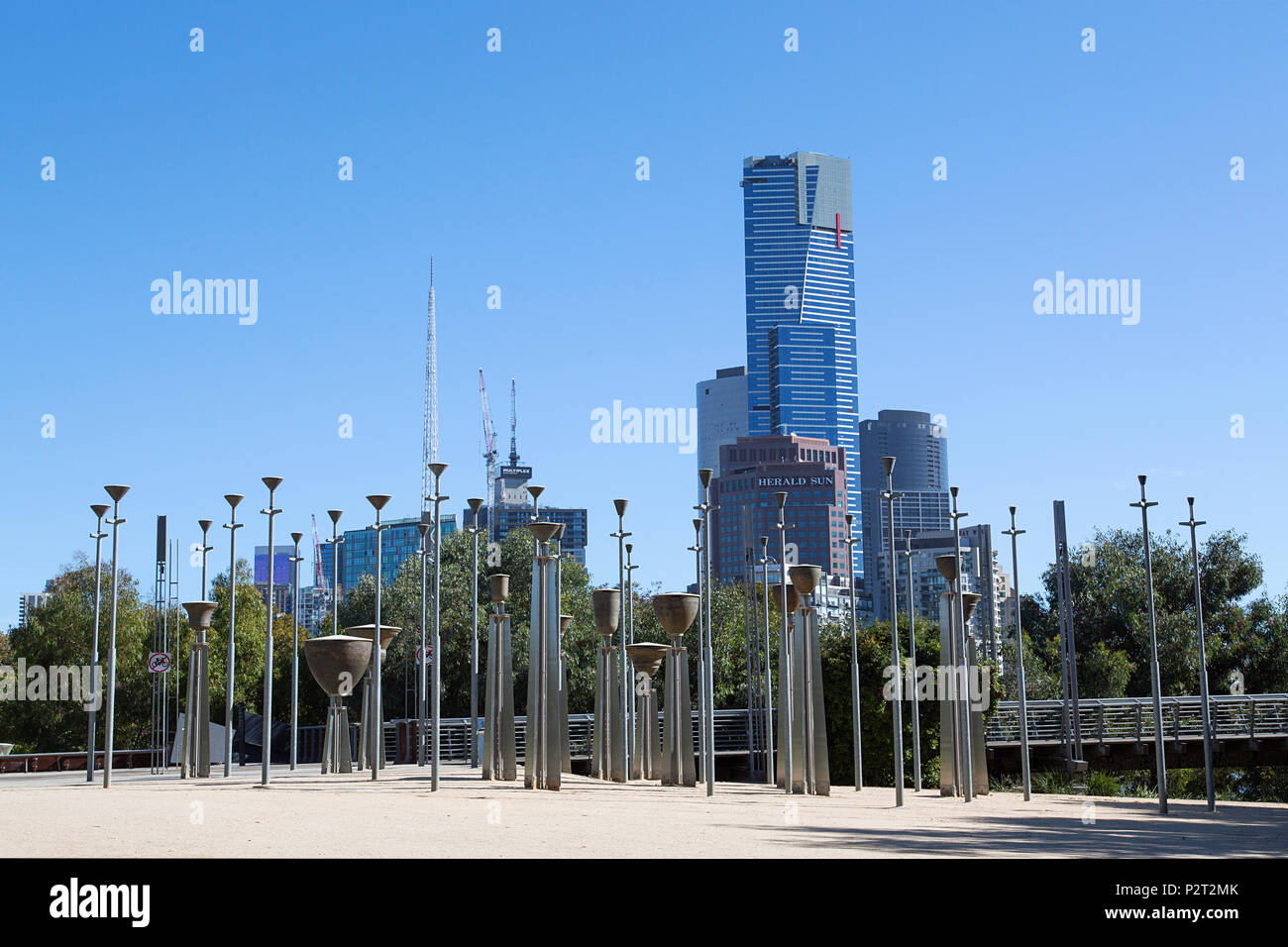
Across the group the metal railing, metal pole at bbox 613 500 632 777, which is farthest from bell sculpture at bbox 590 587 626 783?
the metal railing

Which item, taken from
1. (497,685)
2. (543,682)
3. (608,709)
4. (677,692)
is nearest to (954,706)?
(677,692)

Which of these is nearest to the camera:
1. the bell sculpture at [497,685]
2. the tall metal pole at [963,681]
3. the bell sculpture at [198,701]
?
the tall metal pole at [963,681]

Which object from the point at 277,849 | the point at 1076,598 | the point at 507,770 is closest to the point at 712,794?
the point at 507,770

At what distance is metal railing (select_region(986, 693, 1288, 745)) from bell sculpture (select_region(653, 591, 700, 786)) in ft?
56.9

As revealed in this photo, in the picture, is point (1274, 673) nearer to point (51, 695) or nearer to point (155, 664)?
point (155, 664)

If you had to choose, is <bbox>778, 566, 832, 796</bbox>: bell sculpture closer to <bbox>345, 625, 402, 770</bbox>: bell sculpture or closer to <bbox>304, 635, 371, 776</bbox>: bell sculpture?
<bbox>345, 625, 402, 770</bbox>: bell sculpture

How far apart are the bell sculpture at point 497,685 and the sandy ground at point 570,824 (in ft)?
3.65

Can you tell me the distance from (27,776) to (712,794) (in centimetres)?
2264

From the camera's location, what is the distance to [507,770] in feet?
88.3

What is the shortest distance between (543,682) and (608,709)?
6.92m

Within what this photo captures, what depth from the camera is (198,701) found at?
3194 centimetres

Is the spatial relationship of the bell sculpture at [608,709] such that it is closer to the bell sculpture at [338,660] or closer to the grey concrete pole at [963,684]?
the bell sculpture at [338,660]

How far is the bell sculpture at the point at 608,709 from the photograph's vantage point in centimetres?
3025

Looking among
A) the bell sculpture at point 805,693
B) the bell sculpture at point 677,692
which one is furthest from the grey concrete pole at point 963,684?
the bell sculpture at point 677,692
